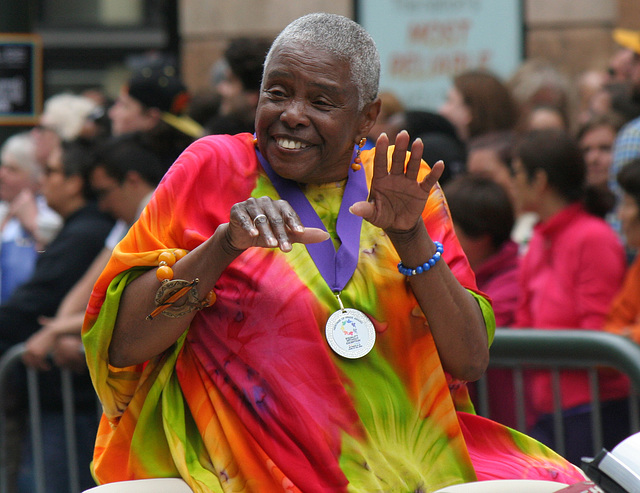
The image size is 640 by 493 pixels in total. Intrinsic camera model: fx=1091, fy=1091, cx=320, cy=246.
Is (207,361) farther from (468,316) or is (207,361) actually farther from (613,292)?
(613,292)

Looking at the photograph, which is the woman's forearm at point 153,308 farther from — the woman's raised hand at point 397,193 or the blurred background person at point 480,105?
the blurred background person at point 480,105

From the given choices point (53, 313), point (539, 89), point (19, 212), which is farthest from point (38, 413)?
point (539, 89)

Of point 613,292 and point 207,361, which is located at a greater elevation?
point 207,361

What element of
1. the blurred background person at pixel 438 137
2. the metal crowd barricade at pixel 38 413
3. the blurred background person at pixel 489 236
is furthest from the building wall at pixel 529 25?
the metal crowd barricade at pixel 38 413

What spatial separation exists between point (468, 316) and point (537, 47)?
7724mm

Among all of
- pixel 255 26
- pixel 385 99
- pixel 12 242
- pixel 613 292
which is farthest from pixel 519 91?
pixel 255 26

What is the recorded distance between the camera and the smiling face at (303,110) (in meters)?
2.58

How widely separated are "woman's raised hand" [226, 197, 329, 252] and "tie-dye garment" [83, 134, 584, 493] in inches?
8.5

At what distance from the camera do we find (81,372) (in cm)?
537

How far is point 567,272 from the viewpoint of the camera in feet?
15.7

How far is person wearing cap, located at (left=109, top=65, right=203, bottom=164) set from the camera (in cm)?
609

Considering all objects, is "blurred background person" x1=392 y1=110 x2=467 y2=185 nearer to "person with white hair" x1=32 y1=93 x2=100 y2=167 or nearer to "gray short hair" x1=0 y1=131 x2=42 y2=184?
"person with white hair" x1=32 y1=93 x2=100 y2=167

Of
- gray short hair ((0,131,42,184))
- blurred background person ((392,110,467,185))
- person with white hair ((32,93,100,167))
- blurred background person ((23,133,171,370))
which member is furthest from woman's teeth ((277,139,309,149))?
gray short hair ((0,131,42,184))

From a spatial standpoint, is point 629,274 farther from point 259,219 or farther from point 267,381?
point 259,219
